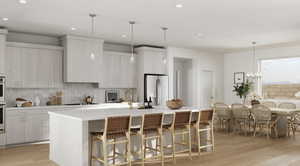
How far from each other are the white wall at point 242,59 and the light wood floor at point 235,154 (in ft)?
11.3

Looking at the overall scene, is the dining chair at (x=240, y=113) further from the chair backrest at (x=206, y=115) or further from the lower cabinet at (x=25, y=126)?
the lower cabinet at (x=25, y=126)

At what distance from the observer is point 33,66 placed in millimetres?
6629

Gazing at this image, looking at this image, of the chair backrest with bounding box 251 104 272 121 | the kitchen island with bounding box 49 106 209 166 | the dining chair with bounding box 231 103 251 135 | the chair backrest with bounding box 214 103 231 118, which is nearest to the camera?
the kitchen island with bounding box 49 106 209 166

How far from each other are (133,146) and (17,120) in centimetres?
296

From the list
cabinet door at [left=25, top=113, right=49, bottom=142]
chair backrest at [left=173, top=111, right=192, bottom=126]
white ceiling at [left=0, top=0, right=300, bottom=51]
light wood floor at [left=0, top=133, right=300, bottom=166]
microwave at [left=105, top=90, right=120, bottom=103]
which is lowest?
light wood floor at [left=0, top=133, right=300, bottom=166]

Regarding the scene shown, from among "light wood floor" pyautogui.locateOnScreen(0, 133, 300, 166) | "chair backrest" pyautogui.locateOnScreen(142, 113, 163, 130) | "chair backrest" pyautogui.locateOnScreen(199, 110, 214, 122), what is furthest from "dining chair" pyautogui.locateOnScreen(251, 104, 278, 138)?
"chair backrest" pyautogui.locateOnScreen(142, 113, 163, 130)

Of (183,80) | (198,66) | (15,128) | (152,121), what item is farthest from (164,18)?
(183,80)

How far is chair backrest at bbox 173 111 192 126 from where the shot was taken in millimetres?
4664

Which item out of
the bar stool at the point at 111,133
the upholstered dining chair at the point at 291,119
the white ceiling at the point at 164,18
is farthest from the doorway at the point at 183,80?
the bar stool at the point at 111,133

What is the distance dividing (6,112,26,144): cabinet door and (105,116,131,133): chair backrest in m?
3.18

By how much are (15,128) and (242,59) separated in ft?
25.5

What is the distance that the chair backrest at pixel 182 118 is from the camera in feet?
15.3

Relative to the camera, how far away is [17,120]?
6.05 m

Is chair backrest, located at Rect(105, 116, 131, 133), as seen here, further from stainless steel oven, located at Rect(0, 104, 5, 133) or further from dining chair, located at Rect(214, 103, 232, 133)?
dining chair, located at Rect(214, 103, 232, 133)
